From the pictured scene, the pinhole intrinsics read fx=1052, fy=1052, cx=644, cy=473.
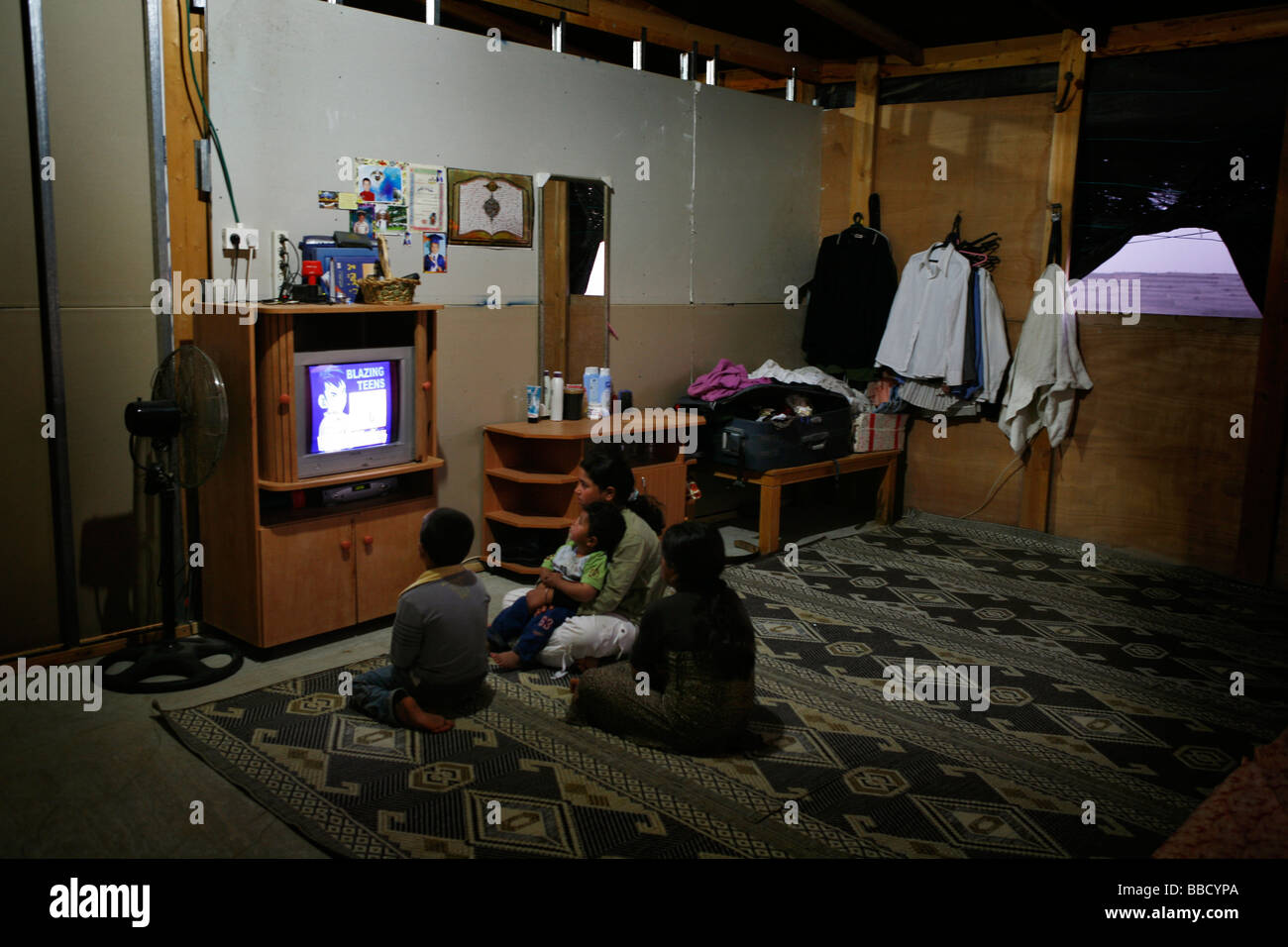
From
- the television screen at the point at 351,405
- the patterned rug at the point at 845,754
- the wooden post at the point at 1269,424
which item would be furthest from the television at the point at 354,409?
the wooden post at the point at 1269,424

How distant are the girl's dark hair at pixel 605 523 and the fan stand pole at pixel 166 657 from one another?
150 cm

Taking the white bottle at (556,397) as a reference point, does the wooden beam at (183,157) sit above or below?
above

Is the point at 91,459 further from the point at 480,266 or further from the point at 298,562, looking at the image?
the point at 480,266

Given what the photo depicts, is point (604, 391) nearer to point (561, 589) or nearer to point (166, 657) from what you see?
point (561, 589)

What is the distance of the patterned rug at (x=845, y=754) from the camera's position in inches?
116

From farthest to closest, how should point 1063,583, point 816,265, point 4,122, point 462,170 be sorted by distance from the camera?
point 816,265 < point 1063,583 < point 462,170 < point 4,122

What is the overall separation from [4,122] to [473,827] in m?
2.95

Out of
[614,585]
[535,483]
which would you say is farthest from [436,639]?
[535,483]

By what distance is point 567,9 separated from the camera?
5.57 metres

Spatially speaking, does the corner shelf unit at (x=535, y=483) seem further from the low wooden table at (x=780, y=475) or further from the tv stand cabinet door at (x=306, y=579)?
the tv stand cabinet door at (x=306, y=579)

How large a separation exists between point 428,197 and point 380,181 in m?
0.27

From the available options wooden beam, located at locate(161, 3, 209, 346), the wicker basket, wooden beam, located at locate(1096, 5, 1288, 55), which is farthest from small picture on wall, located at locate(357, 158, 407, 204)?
wooden beam, located at locate(1096, 5, 1288, 55)

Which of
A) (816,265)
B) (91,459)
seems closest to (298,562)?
(91,459)

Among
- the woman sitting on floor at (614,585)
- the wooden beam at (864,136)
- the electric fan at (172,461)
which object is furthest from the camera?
the wooden beam at (864,136)
